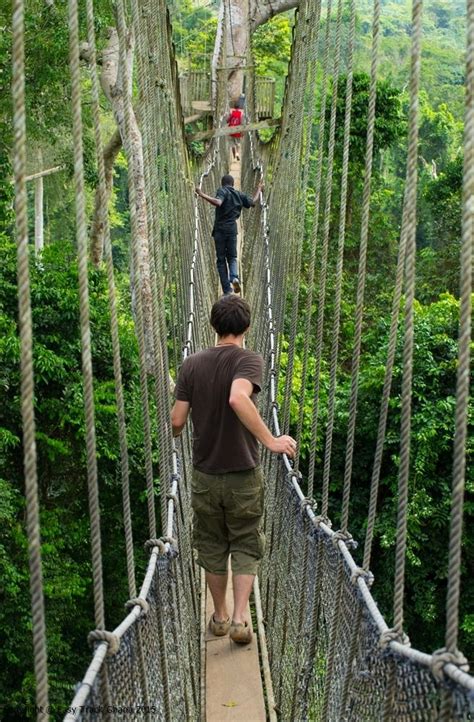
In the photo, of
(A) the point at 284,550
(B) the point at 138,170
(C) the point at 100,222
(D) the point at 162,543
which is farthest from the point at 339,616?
(C) the point at 100,222

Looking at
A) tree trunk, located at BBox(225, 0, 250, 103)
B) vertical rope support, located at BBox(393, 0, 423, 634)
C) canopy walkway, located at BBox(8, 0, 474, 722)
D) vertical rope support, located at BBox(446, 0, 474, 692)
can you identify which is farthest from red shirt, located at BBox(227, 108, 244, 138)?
vertical rope support, located at BBox(446, 0, 474, 692)

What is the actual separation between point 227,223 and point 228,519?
2897mm

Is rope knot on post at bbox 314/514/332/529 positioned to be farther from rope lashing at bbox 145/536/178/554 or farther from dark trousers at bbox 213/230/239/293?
dark trousers at bbox 213/230/239/293

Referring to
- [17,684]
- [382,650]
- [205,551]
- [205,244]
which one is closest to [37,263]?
[205,244]

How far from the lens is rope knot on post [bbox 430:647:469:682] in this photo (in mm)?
1027

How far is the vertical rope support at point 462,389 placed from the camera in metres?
1.05

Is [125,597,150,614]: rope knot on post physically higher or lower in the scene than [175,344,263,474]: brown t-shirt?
lower

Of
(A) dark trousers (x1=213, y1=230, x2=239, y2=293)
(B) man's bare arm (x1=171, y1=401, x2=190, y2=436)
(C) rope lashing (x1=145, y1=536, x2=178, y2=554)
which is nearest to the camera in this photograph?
(C) rope lashing (x1=145, y1=536, x2=178, y2=554)

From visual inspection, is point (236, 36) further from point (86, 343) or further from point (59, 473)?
point (86, 343)

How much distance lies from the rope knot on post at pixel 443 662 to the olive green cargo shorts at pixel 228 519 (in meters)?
1.02

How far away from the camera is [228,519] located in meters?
2.10

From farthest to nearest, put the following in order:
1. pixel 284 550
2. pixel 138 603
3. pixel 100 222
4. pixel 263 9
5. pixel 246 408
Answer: pixel 263 9 < pixel 100 222 < pixel 284 550 < pixel 246 408 < pixel 138 603

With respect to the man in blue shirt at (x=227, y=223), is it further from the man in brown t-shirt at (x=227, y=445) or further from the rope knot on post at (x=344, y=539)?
the rope knot on post at (x=344, y=539)

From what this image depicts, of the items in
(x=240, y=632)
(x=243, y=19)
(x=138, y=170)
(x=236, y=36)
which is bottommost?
(x=240, y=632)
